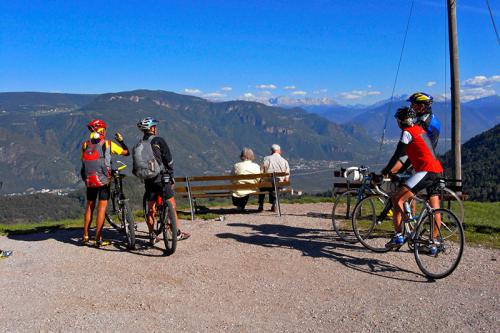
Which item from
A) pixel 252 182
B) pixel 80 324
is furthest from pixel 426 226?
pixel 252 182

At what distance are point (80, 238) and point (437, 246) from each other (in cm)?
675

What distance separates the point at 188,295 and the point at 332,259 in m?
2.42

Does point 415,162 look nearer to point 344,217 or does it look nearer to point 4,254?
point 344,217

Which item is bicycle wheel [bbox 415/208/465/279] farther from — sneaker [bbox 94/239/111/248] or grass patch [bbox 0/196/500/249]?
sneaker [bbox 94/239/111/248]

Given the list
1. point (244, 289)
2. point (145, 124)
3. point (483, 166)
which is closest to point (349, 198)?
point (244, 289)

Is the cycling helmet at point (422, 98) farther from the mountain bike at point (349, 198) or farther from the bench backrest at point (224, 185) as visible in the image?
the bench backrest at point (224, 185)

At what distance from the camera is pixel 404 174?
7273 mm

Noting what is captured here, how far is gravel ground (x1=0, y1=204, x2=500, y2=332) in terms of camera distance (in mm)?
5199

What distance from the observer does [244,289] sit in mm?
6238

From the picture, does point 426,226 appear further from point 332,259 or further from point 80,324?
point 80,324

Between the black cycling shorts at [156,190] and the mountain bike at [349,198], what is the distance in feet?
9.66

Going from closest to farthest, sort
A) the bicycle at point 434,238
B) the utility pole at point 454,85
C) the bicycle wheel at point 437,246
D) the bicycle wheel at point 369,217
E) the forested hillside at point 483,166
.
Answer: the bicycle at point 434,238, the bicycle wheel at point 437,246, the bicycle wheel at point 369,217, the utility pole at point 454,85, the forested hillside at point 483,166

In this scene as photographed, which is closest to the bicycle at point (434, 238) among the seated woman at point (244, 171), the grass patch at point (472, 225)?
the grass patch at point (472, 225)

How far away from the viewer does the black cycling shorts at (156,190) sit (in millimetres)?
8094
